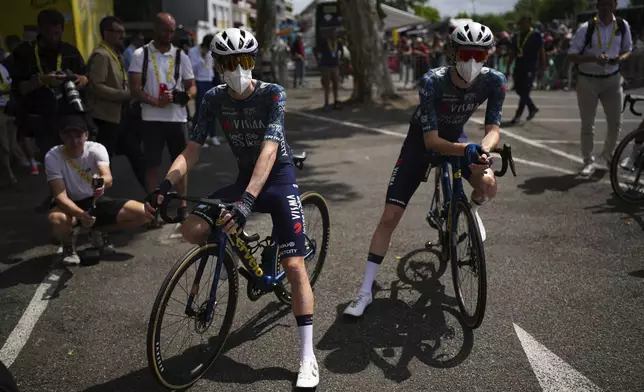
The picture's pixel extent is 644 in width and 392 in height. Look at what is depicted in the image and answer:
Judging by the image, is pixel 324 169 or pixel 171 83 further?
pixel 324 169

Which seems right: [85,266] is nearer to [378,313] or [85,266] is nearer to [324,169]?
[378,313]

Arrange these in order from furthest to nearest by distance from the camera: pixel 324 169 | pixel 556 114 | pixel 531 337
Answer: pixel 556 114, pixel 324 169, pixel 531 337

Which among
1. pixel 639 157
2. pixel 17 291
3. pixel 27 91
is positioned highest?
pixel 27 91

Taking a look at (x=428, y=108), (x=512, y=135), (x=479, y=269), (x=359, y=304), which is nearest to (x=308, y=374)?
(x=359, y=304)

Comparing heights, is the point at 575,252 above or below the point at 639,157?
below

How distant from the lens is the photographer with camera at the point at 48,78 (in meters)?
6.48

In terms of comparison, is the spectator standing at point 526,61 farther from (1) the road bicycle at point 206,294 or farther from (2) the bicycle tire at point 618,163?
(1) the road bicycle at point 206,294

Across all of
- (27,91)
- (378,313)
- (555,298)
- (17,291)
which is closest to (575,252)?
(555,298)

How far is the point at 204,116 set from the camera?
13.2 feet

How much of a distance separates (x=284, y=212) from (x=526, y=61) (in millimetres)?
11037

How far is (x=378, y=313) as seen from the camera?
15.0 feet

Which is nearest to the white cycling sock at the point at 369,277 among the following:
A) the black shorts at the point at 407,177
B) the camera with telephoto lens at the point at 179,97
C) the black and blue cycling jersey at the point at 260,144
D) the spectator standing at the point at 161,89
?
the black shorts at the point at 407,177

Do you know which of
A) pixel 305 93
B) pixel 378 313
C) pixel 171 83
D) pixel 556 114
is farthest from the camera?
pixel 305 93

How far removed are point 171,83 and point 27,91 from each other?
1.60 m
